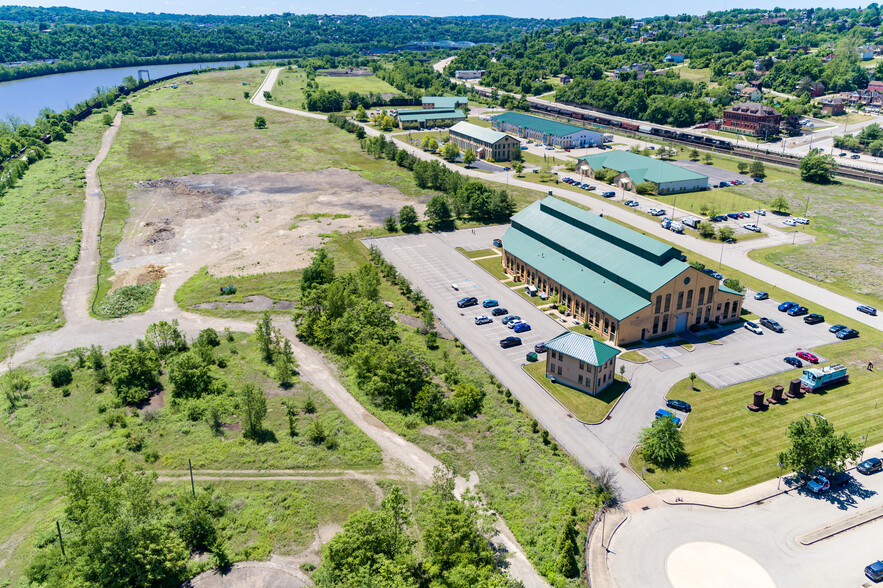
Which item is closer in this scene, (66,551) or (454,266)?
(66,551)

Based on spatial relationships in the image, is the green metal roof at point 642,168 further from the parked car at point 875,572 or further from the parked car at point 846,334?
the parked car at point 875,572

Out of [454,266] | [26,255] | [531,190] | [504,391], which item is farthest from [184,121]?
[504,391]

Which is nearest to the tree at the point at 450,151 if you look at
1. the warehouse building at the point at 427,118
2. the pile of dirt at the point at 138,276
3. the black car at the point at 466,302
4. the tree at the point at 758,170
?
the warehouse building at the point at 427,118

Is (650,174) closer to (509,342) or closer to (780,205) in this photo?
(780,205)

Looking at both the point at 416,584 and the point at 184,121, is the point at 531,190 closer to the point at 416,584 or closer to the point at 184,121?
the point at 416,584

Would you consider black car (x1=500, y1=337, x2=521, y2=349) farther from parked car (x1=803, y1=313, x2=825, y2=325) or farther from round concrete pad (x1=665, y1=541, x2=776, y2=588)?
parked car (x1=803, y1=313, x2=825, y2=325)
